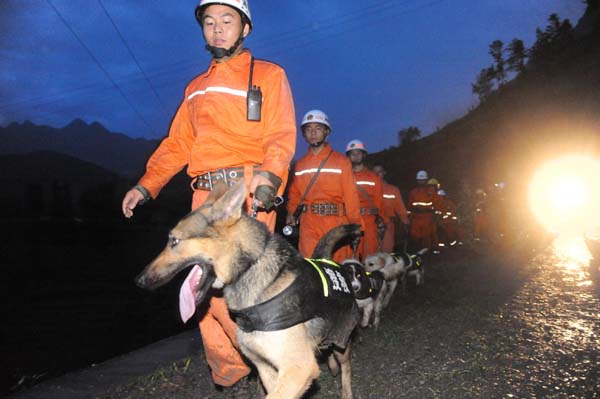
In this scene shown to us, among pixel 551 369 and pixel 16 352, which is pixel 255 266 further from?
pixel 16 352

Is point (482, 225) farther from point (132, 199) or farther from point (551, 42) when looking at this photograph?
point (551, 42)

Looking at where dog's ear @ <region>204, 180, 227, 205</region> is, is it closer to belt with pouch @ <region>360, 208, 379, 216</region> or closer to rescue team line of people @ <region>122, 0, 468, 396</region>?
rescue team line of people @ <region>122, 0, 468, 396</region>

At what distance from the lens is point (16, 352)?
22.0 feet

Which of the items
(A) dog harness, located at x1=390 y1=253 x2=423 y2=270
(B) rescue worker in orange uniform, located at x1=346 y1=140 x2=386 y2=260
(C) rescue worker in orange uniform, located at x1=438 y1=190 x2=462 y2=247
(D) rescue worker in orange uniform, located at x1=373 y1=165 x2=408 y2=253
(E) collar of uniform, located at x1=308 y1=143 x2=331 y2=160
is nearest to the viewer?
(E) collar of uniform, located at x1=308 y1=143 x2=331 y2=160

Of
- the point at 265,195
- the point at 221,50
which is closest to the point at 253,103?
the point at 221,50

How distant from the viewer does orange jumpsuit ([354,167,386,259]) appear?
888 centimetres

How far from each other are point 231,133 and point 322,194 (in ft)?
10.9

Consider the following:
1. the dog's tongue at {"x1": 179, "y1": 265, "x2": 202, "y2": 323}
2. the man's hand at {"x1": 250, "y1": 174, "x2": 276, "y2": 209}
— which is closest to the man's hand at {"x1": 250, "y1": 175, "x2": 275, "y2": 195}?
the man's hand at {"x1": 250, "y1": 174, "x2": 276, "y2": 209}

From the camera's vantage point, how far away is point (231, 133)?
11.3 ft

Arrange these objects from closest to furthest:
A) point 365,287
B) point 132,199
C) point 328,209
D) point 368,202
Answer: point 132,199
point 365,287
point 328,209
point 368,202

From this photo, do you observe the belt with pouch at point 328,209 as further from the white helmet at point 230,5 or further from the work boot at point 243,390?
the white helmet at point 230,5

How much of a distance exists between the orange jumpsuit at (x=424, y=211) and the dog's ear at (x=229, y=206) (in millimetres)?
11601

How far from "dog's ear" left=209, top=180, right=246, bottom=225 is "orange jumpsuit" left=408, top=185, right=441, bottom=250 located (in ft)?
38.1

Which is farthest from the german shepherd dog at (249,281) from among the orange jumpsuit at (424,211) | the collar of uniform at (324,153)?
the orange jumpsuit at (424,211)
